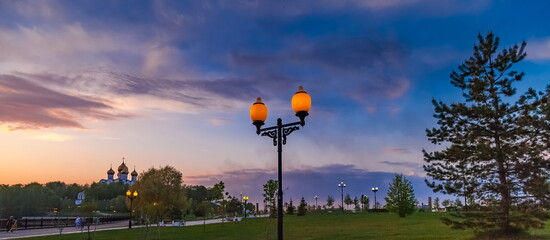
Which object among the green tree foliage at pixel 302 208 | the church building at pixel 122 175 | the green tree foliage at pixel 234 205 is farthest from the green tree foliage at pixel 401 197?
the church building at pixel 122 175

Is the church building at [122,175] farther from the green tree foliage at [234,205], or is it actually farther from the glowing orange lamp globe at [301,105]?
the glowing orange lamp globe at [301,105]

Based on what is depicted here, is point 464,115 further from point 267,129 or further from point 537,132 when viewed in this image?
point 267,129

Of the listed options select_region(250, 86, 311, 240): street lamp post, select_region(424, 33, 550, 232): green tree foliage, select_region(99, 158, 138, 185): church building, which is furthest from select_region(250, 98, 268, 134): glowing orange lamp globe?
select_region(99, 158, 138, 185): church building

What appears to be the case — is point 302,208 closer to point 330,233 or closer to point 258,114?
point 330,233

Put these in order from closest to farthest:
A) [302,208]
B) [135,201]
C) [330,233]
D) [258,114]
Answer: [258,114]
[330,233]
[135,201]
[302,208]

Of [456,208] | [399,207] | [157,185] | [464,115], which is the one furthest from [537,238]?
[157,185]

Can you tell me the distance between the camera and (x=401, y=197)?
46031 mm

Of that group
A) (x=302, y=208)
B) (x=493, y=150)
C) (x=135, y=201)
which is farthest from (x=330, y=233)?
(x=302, y=208)

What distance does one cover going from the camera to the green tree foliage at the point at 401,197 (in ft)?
150

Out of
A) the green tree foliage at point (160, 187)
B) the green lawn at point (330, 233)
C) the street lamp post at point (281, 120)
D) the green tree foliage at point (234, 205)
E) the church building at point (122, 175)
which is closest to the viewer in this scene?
the street lamp post at point (281, 120)

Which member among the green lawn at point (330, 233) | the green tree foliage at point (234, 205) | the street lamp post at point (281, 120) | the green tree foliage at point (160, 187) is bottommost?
the green tree foliage at point (234, 205)

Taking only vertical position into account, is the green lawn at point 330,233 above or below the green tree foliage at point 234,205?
above

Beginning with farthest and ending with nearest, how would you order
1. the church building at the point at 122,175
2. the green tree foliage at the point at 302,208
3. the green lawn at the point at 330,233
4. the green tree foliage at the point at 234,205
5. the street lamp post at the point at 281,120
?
the church building at the point at 122,175 < the green tree foliage at the point at 234,205 < the green tree foliage at the point at 302,208 < the green lawn at the point at 330,233 < the street lamp post at the point at 281,120

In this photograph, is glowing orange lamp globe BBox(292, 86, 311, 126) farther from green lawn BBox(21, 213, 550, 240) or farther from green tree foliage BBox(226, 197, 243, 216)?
green tree foliage BBox(226, 197, 243, 216)
